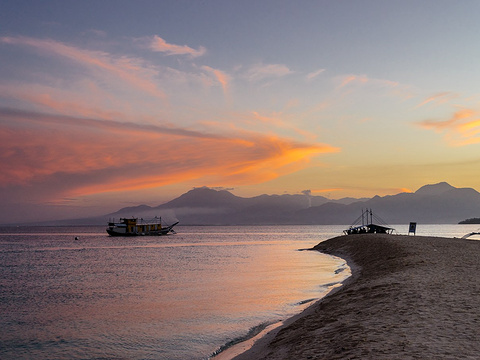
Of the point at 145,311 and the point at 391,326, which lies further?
the point at 145,311

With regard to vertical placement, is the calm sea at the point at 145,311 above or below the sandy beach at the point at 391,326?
below

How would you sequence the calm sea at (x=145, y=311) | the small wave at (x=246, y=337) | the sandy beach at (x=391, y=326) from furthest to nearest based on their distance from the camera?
the calm sea at (x=145, y=311)
the small wave at (x=246, y=337)
the sandy beach at (x=391, y=326)

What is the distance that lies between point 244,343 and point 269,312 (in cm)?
555

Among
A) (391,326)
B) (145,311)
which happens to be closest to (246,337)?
(391,326)

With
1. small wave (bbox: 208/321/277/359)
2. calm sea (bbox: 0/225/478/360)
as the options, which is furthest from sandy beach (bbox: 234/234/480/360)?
calm sea (bbox: 0/225/478/360)

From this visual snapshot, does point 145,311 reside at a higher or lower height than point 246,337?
lower

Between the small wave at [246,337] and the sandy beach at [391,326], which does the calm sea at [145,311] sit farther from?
the sandy beach at [391,326]

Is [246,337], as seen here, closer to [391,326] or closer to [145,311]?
[391,326]

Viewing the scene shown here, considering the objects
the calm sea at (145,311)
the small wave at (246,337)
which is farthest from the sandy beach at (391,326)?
the calm sea at (145,311)

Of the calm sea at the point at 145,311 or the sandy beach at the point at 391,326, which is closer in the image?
the sandy beach at the point at 391,326

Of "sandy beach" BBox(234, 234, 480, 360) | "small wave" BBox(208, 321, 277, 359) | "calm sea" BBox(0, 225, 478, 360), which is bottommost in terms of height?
"calm sea" BBox(0, 225, 478, 360)

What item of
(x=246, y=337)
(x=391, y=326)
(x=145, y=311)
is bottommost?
(x=145, y=311)

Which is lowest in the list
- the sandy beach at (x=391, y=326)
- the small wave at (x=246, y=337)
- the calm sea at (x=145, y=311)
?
the calm sea at (x=145, y=311)

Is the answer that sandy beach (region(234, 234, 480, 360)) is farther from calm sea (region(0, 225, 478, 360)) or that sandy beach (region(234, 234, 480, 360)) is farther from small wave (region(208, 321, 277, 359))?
calm sea (region(0, 225, 478, 360))
